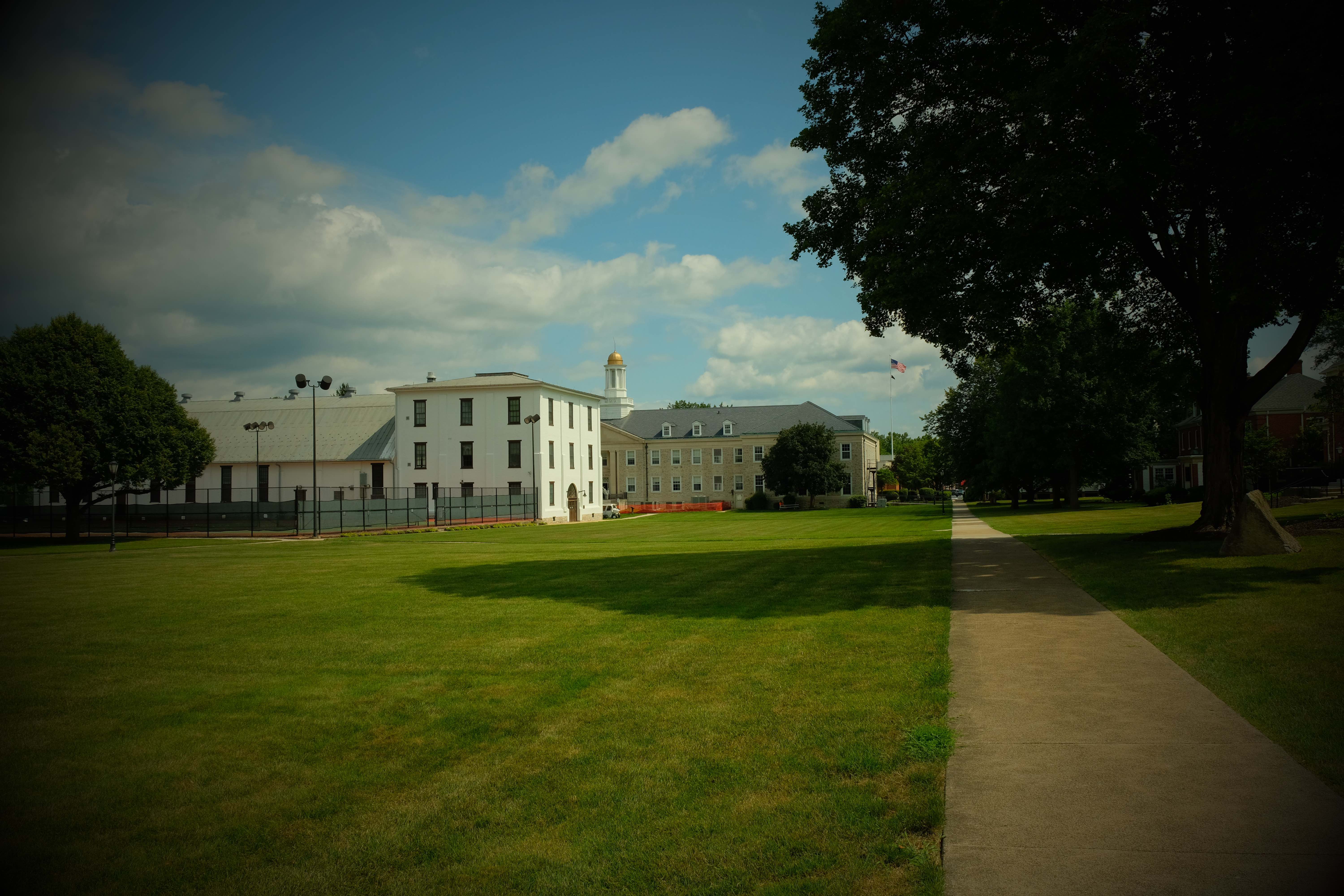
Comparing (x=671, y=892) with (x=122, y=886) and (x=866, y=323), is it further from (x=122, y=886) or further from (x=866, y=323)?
(x=866, y=323)

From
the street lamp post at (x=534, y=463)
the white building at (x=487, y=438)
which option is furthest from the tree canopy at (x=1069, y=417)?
the white building at (x=487, y=438)

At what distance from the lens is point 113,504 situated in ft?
104

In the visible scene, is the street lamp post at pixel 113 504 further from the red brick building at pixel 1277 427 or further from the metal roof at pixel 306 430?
the red brick building at pixel 1277 427

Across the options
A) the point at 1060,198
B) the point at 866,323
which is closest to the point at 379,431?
the point at 866,323

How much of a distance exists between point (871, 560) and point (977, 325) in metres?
6.04

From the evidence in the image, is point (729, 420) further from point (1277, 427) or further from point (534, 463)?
point (1277, 427)

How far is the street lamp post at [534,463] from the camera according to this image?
5622cm

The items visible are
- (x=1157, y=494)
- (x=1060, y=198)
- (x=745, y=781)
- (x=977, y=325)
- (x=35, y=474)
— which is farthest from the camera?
(x=1157, y=494)

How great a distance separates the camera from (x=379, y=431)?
217 ft

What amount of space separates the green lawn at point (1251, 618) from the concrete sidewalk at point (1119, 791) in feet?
0.85

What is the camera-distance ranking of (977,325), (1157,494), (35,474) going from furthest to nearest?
(1157,494) < (35,474) < (977,325)


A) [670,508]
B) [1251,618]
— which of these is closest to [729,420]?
[670,508]

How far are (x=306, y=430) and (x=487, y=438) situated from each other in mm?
17248

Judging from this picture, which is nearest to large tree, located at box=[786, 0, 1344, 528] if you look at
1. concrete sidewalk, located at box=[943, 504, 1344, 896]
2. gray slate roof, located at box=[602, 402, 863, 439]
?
concrete sidewalk, located at box=[943, 504, 1344, 896]
